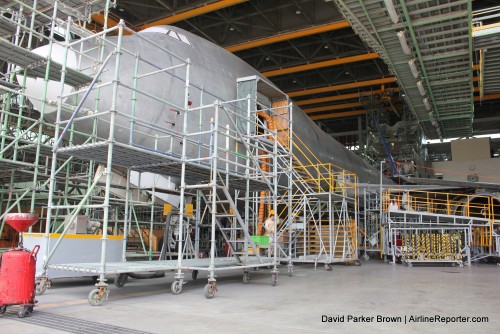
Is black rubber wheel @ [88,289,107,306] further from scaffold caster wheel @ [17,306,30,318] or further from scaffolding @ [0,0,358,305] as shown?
scaffold caster wheel @ [17,306,30,318]

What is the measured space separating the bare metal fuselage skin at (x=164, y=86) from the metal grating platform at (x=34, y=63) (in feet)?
1.29

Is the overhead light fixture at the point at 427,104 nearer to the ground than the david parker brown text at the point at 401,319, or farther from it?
farther from it

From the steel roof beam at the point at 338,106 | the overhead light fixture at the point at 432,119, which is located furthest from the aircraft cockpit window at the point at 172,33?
the steel roof beam at the point at 338,106

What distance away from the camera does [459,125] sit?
26375mm

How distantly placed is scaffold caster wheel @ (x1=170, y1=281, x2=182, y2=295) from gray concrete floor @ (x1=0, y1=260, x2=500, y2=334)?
21 centimetres

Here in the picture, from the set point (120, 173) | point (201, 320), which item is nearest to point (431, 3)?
point (120, 173)

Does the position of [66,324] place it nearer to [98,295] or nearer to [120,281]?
[98,295]

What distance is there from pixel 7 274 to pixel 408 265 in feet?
46.6

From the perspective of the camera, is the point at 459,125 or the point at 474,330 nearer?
the point at 474,330

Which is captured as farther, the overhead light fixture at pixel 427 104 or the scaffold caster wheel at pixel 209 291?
the overhead light fixture at pixel 427 104

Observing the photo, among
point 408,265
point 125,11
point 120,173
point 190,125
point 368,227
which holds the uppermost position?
point 125,11

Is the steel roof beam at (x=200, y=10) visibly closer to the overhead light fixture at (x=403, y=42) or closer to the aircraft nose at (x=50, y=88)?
the overhead light fixture at (x=403, y=42)

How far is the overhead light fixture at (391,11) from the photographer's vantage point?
13038 millimetres

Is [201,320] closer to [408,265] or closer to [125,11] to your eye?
[408,265]
